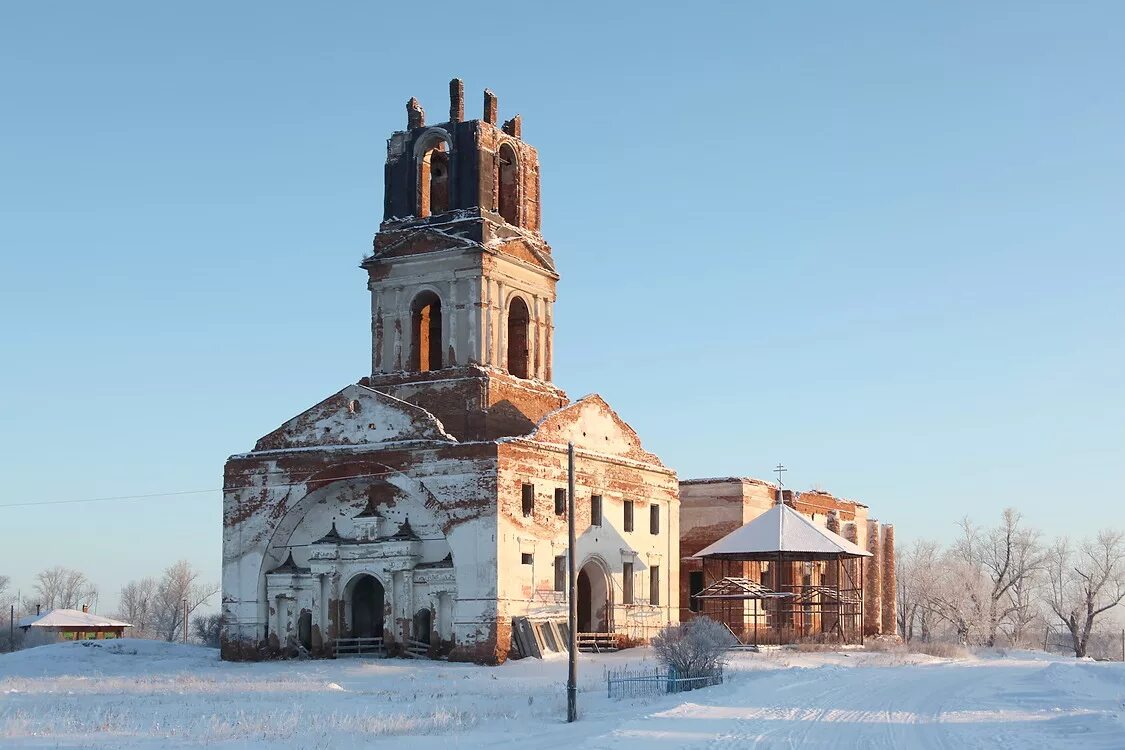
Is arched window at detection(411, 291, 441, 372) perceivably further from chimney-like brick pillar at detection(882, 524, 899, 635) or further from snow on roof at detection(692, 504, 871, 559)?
chimney-like brick pillar at detection(882, 524, 899, 635)

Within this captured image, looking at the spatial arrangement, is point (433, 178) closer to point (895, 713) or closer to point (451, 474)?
point (451, 474)

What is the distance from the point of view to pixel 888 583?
6300 cm

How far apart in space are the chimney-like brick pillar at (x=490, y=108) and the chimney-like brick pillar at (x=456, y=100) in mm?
849

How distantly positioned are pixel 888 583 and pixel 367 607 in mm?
28176

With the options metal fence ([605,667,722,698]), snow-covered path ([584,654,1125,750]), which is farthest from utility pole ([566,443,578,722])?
metal fence ([605,667,722,698])

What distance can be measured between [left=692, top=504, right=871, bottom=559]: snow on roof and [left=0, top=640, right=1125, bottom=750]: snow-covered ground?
634 cm

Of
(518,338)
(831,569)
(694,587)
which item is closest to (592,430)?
(518,338)

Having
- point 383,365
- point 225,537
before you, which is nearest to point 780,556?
point 383,365

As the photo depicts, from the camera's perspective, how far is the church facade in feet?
131

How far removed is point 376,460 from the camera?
41125 millimetres

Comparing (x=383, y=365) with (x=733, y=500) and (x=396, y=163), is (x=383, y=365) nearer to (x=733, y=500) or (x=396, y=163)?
(x=396, y=163)

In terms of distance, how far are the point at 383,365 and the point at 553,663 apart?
11963 mm

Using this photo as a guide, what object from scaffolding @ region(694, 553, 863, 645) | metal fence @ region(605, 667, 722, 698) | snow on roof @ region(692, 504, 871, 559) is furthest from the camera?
scaffolding @ region(694, 553, 863, 645)

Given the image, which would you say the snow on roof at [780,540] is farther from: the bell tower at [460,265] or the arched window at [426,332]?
the arched window at [426,332]
